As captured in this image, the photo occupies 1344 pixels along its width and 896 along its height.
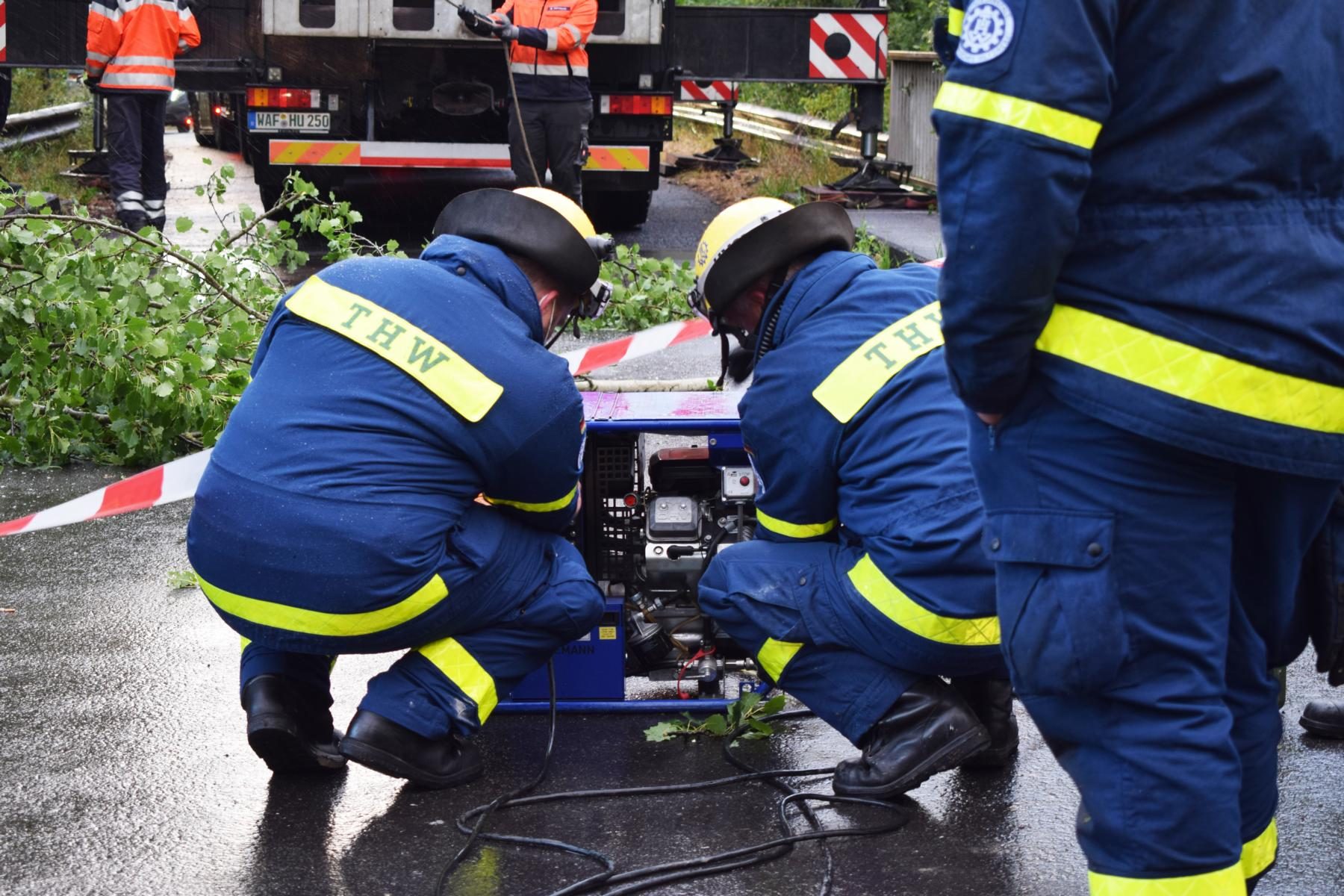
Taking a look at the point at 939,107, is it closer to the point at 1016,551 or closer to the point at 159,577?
the point at 1016,551

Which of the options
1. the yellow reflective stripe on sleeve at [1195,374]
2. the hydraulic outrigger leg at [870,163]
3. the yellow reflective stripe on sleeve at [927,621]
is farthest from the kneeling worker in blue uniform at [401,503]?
A: the hydraulic outrigger leg at [870,163]

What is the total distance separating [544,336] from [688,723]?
3.14 ft

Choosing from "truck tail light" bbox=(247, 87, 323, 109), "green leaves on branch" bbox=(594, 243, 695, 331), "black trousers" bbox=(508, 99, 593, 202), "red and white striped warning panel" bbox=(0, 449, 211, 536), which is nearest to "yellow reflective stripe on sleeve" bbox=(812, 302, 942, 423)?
"red and white striped warning panel" bbox=(0, 449, 211, 536)

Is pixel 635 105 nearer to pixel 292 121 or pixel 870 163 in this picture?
pixel 292 121

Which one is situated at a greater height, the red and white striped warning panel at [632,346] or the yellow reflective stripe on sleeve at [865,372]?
the yellow reflective stripe on sleeve at [865,372]

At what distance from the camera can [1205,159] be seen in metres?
2.06

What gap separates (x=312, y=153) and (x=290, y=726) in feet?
26.0

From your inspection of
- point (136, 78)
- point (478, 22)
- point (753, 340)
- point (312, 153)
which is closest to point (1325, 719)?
point (753, 340)

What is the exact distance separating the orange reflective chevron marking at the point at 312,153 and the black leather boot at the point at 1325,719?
829 centimetres

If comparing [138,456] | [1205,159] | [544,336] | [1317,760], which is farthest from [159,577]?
[1205,159]

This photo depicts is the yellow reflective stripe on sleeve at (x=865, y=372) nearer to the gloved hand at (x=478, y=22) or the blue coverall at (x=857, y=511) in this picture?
the blue coverall at (x=857, y=511)

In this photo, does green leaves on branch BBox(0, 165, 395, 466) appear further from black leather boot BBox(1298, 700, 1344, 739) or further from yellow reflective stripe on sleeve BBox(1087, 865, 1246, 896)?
yellow reflective stripe on sleeve BBox(1087, 865, 1246, 896)

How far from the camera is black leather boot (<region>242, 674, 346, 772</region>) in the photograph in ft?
10.7

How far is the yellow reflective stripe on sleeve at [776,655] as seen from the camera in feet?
11.0
